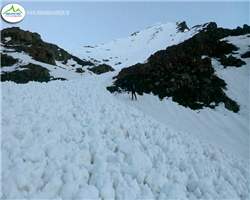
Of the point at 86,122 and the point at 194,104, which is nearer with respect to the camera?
the point at 86,122

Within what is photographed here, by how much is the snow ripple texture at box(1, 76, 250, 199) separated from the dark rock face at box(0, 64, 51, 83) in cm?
1959

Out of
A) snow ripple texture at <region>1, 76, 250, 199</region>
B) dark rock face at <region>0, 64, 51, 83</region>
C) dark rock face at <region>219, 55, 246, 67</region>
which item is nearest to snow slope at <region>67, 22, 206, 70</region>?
dark rock face at <region>0, 64, 51, 83</region>

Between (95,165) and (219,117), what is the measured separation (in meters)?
9.34

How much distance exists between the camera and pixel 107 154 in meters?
3.80

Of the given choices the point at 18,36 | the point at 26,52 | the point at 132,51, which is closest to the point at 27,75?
the point at 26,52

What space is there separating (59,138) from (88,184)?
5.47 ft

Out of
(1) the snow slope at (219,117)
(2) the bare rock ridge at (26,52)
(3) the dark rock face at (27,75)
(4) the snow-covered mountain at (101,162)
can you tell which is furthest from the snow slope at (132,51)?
(4) the snow-covered mountain at (101,162)

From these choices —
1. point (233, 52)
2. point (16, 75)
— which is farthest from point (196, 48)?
point (16, 75)

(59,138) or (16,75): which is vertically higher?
(16,75)

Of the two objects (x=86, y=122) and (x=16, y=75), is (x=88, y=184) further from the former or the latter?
(x=16, y=75)

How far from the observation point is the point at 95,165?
130 inches

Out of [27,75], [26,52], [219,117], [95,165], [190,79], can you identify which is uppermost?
[26,52]

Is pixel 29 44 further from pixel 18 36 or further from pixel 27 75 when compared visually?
pixel 27 75

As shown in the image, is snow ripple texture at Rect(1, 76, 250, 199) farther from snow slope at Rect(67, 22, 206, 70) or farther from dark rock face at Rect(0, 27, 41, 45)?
snow slope at Rect(67, 22, 206, 70)
